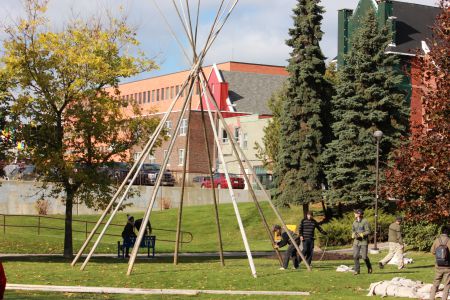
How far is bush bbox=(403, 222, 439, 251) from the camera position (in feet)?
108

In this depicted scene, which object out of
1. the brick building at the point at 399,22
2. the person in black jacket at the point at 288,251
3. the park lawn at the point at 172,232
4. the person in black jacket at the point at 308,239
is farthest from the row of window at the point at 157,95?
the person in black jacket at the point at 308,239

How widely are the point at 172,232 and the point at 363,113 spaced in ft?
39.6

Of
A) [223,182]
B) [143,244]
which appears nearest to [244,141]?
[223,182]

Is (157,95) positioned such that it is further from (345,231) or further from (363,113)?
(345,231)

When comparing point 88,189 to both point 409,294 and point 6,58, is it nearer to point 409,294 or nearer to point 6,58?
point 6,58

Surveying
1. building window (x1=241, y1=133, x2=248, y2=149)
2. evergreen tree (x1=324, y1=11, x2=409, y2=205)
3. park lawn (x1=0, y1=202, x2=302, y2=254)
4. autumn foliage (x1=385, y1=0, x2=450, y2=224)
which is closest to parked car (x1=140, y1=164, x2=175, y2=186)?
park lawn (x1=0, y1=202, x2=302, y2=254)

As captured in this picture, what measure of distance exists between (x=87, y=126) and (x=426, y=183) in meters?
10.9

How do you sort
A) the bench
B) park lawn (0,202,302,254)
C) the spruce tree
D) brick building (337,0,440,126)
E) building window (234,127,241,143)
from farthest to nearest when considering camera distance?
1. building window (234,127,241,143)
2. brick building (337,0,440,126)
3. the spruce tree
4. park lawn (0,202,302,254)
5. the bench

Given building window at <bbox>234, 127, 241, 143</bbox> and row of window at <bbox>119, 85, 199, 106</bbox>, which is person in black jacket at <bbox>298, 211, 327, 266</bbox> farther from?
row of window at <bbox>119, 85, 199, 106</bbox>

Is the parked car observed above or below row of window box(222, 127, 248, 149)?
below

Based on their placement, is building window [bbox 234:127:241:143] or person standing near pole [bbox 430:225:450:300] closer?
person standing near pole [bbox 430:225:450:300]

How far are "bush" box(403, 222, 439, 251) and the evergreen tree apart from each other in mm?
8423

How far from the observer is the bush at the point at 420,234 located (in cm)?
3291

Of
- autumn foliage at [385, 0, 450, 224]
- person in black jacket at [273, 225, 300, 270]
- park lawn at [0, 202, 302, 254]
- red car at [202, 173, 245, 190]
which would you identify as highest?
autumn foliage at [385, 0, 450, 224]
